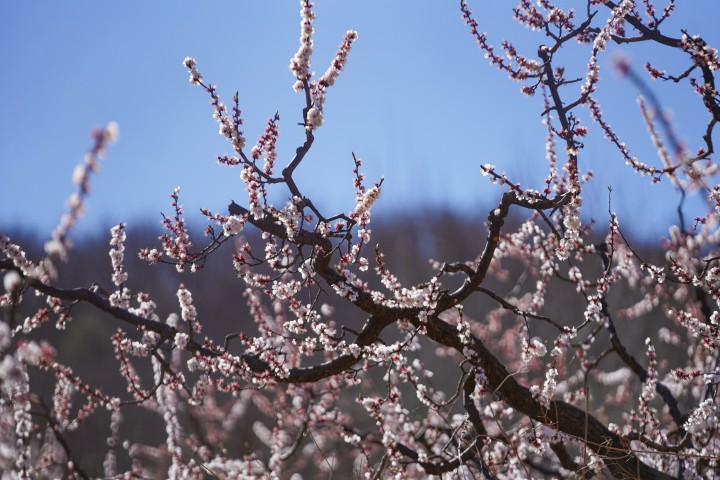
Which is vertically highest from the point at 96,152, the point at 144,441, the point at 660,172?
the point at 144,441

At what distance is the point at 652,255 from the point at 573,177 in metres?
12.6

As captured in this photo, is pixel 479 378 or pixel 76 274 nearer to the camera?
pixel 479 378

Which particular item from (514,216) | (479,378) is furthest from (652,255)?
(479,378)

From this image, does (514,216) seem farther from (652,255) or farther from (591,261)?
(652,255)

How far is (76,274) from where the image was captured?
20.6 metres

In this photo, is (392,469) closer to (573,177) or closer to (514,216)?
(573,177)

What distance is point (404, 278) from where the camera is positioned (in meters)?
22.1

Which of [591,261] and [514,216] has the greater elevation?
[514,216]

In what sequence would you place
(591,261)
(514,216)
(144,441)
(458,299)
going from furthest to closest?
(514,216), (591,261), (144,441), (458,299)

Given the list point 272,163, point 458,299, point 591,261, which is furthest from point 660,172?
point 591,261

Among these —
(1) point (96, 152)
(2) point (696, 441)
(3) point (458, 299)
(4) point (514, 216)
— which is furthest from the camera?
(4) point (514, 216)

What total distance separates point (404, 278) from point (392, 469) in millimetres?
18440

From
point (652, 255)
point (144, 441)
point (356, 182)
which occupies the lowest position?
point (356, 182)

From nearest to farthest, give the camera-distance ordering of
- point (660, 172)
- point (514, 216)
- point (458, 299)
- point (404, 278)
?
point (458, 299)
point (660, 172)
point (514, 216)
point (404, 278)
